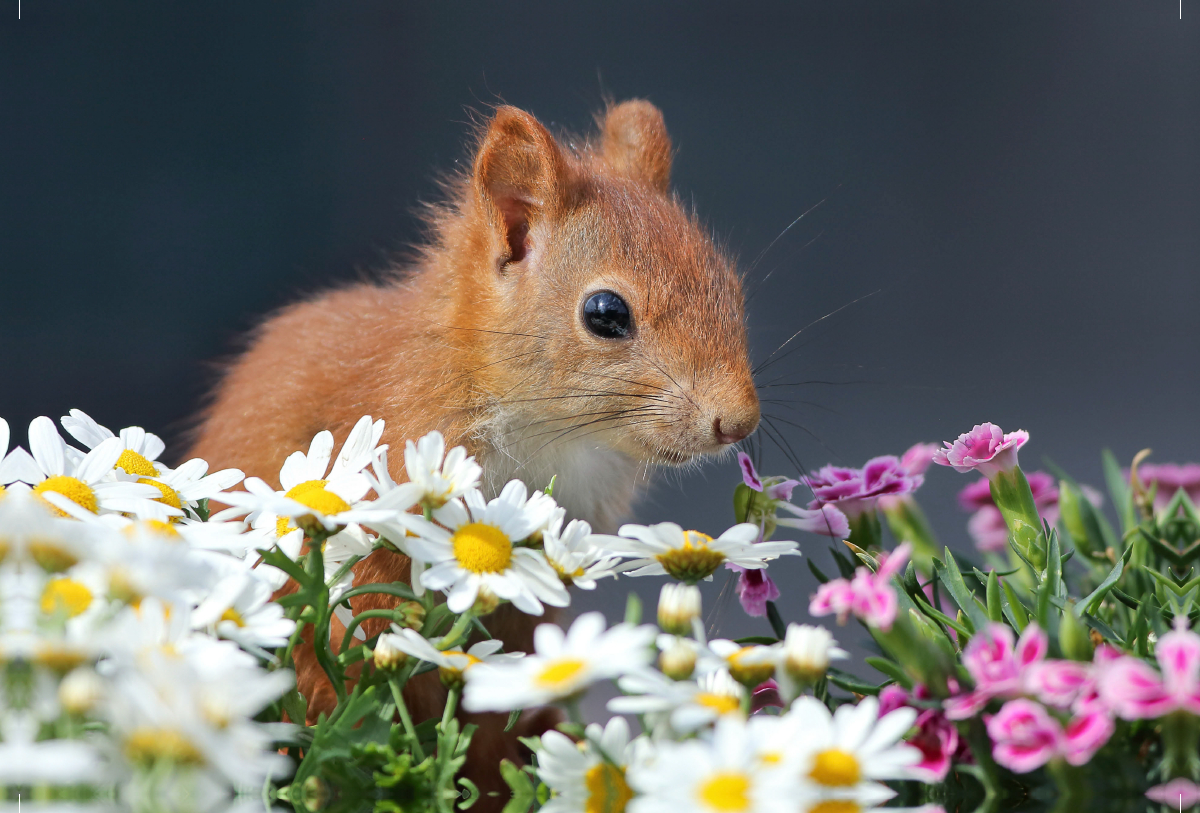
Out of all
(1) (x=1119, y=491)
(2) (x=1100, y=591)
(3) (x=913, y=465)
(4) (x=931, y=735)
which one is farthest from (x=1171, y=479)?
(4) (x=931, y=735)

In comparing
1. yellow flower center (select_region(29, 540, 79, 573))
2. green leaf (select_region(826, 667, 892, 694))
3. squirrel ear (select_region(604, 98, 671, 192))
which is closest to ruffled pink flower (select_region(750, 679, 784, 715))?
green leaf (select_region(826, 667, 892, 694))

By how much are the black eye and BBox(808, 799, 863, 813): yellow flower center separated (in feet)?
1.47

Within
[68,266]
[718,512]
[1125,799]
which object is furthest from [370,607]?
[68,266]

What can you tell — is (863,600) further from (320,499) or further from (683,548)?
(320,499)

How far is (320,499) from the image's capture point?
48 cm

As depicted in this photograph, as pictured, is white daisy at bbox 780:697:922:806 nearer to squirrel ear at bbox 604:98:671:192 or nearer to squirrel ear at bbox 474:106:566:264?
squirrel ear at bbox 474:106:566:264

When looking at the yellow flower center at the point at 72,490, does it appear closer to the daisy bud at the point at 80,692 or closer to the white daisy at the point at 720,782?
the daisy bud at the point at 80,692

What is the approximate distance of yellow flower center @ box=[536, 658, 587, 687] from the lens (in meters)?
0.36

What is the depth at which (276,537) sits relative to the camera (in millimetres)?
522

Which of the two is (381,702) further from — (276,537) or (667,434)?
(667,434)

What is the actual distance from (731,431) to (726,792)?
0.42m

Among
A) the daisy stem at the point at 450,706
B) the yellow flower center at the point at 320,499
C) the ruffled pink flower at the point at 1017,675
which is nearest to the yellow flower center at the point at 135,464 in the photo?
the yellow flower center at the point at 320,499

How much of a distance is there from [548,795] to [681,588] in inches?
5.0

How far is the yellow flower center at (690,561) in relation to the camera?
1.58 feet
